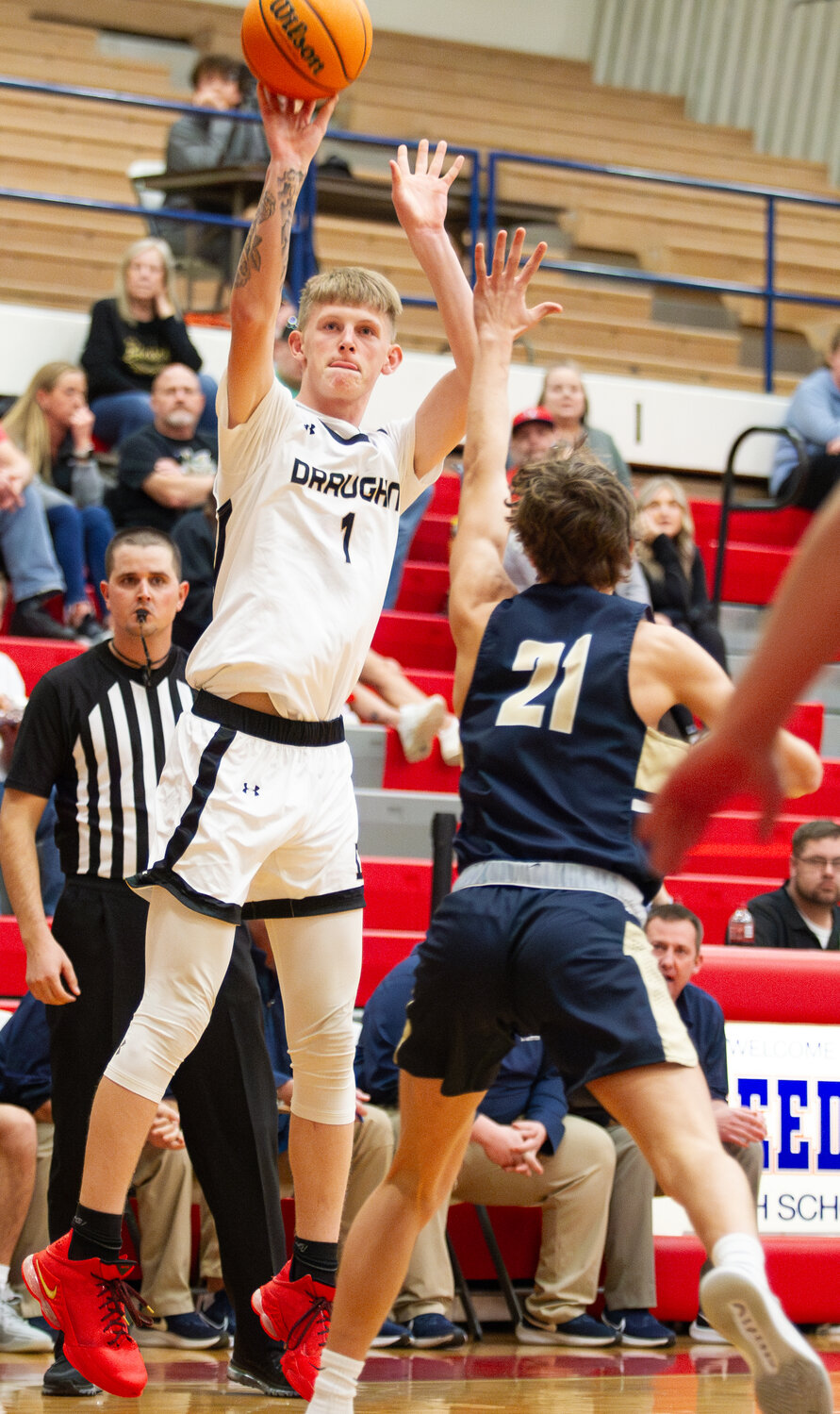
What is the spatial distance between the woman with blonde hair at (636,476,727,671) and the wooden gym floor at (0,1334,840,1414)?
3.76 meters

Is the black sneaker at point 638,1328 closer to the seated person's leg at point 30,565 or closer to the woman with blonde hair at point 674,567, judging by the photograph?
the woman with blonde hair at point 674,567

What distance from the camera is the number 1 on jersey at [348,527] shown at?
143 inches

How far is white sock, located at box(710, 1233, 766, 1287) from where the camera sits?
2678mm

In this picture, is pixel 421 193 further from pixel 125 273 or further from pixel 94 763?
pixel 125 273

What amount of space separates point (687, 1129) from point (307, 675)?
1219mm

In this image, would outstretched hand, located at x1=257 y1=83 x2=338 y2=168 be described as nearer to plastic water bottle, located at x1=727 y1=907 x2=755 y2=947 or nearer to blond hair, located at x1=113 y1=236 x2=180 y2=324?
plastic water bottle, located at x1=727 y1=907 x2=755 y2=947

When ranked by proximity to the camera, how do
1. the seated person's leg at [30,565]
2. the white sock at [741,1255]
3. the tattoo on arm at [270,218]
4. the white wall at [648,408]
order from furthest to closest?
the white wall at [648,408]
the seated person's leg at [30,565]
the tattoo on arm at [270,218]
the white sock at [741,1255]

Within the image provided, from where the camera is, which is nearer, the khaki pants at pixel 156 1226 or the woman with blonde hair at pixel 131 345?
the khaki pants at pixel 156 1226

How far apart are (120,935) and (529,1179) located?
5.97 feet

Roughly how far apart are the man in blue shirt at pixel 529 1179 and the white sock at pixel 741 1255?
8.51 feet

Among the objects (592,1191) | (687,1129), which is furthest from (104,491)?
(687,1129)

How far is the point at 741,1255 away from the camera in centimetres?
271

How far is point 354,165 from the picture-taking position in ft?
45.2

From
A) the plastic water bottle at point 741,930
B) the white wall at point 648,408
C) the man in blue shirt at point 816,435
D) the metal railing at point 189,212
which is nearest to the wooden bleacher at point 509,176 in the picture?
the white wall at point 648,408
